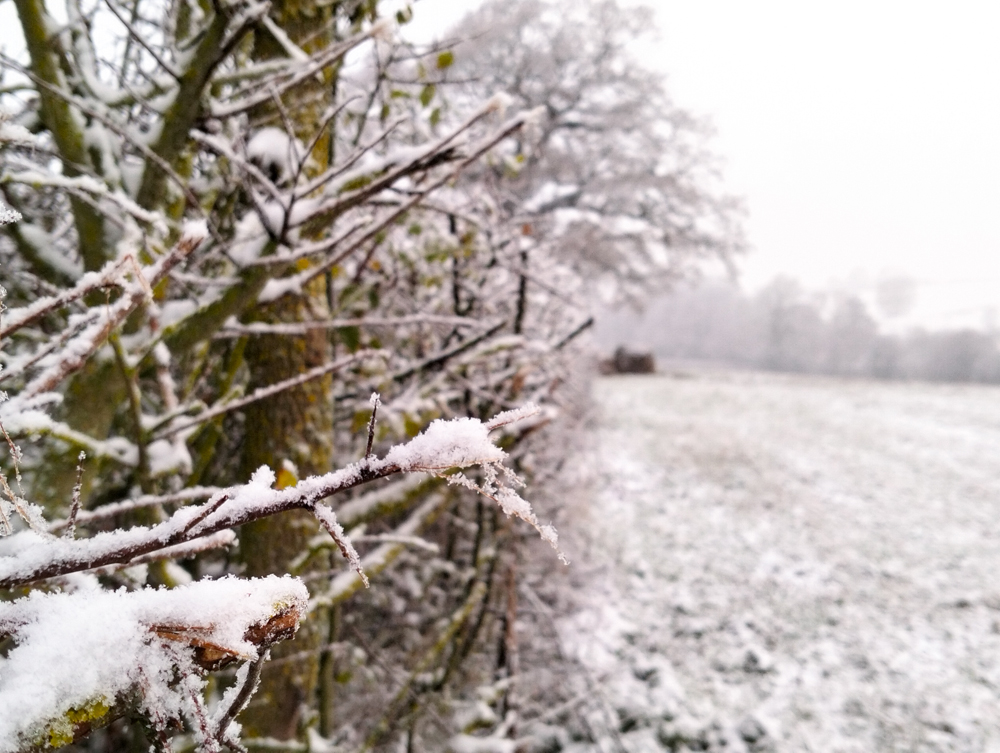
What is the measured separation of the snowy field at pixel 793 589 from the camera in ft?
13.0

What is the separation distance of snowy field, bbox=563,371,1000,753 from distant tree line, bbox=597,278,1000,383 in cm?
941

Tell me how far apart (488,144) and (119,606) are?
102 centimetres

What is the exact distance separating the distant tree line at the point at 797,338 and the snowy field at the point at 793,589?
9.41 metres

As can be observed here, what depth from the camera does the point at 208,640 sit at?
1.16ft

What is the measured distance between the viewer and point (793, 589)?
552 cm

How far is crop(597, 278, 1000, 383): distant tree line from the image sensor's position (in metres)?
22.0

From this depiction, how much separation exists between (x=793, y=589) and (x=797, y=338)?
2555cm

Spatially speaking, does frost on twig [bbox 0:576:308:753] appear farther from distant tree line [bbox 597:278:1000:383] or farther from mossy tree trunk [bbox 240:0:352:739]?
distant tree line [bbox 597:278:1000:383]

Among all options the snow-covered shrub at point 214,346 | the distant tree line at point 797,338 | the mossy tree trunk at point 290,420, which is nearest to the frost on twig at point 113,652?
the snow-covered shrub at point 214,346

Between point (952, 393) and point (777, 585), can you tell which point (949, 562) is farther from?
point (952, 393)

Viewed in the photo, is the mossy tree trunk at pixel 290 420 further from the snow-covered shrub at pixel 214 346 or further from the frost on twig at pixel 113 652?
the frost on twig at pixel 113 652

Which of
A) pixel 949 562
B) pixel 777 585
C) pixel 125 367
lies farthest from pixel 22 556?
pixel 949 562

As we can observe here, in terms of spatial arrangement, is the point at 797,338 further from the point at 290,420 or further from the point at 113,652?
the point at 113,652

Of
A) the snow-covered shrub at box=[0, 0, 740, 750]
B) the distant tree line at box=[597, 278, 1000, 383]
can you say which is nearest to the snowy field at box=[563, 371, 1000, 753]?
the snow-covered shrub at box=[0, 0, 740, 750]
